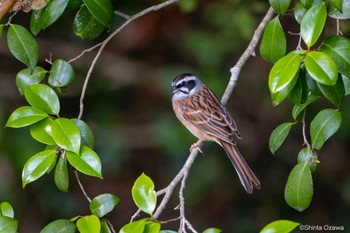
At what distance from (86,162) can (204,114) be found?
205cm

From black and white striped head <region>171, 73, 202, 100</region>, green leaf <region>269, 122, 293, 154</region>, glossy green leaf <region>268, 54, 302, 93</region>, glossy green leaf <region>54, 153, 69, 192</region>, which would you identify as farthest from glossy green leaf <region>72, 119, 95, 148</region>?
black and white striped head <region>171, 73, 202, 100</region>

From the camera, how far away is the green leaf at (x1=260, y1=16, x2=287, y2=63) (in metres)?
3.86

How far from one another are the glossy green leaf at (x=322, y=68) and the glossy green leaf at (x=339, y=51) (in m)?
0.20

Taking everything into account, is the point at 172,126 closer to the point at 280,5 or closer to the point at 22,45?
the point at 22,45

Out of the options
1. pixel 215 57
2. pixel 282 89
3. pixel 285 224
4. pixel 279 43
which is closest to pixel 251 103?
pixel 215 57

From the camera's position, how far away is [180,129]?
669 centimetres

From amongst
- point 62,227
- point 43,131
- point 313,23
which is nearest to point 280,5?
point 313,23

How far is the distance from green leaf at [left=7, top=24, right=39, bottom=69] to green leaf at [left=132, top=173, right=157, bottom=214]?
105cm

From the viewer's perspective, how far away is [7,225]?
136 inches

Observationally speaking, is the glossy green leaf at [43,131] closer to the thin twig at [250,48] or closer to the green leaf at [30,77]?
the green leaf at [30,77]

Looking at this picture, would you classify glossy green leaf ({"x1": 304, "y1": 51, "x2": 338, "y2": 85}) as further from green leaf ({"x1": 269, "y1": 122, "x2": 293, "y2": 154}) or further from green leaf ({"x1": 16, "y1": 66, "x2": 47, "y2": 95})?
green leaf ({"x1": 16, "y1": 66, "x2": 47, "y2": 95})

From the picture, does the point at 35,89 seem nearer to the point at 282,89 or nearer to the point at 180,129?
the point at 282,89

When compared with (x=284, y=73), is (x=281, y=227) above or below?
below

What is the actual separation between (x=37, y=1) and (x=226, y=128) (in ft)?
5.85
